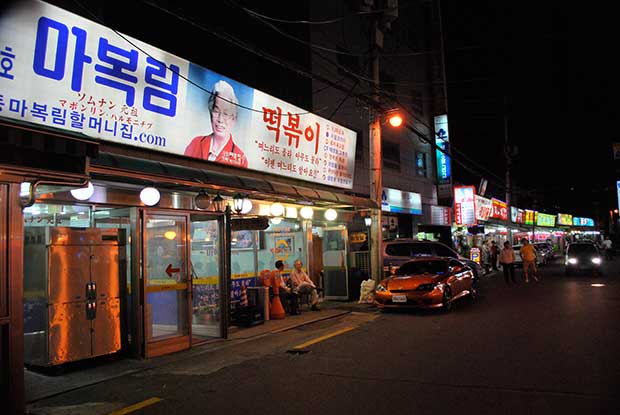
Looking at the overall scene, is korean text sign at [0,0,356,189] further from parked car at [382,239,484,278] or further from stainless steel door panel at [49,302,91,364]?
parked car at [382,239,484,278]

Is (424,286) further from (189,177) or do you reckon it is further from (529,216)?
(529,216)

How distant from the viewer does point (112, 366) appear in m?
8.09

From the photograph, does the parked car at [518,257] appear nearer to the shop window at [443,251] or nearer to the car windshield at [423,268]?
the shop window at [443,251]

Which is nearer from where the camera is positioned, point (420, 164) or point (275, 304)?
point (275, 304)

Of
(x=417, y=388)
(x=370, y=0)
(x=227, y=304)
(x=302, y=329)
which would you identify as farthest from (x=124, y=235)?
(x=370, y=0)

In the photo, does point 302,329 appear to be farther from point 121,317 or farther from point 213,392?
point 213,392

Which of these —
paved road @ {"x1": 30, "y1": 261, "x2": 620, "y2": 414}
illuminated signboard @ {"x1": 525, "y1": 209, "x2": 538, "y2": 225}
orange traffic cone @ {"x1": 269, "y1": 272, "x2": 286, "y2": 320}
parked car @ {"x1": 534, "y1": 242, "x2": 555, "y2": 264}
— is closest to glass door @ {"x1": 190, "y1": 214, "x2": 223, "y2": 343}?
paved road @ {"x1": 30, "y1": 261, "x2": 620, "y2": 414}

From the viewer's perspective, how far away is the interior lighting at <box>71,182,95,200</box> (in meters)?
8.09

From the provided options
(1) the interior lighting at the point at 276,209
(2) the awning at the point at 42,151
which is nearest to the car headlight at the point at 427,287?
(1) the interior lighting at the point at 276,209

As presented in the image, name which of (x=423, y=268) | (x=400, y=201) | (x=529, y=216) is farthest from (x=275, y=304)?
(x=529, y=216)

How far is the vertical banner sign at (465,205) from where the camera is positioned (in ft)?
89.4

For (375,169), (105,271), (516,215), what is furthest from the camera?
(516,215)

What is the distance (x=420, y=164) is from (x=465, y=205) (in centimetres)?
356

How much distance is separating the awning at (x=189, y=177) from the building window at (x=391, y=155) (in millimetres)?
10784
